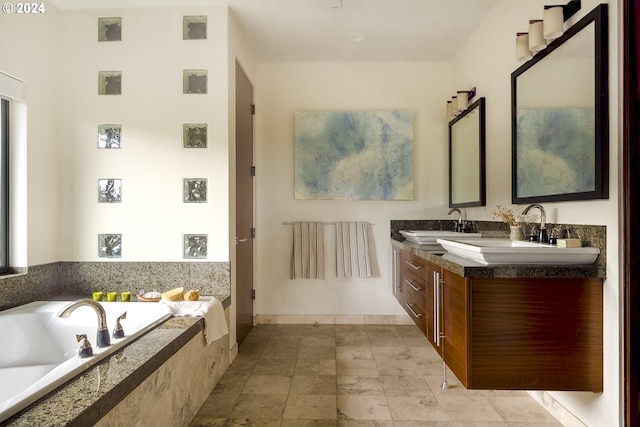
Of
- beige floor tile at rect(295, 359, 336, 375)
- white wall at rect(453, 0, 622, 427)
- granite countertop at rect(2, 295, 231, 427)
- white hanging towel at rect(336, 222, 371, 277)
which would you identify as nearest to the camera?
granite countertop at rect(2, 295, 231, 427)

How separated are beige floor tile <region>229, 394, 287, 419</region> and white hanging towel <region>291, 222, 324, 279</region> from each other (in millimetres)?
1392

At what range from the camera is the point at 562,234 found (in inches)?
68.2

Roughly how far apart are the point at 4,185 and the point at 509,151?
3.22 m

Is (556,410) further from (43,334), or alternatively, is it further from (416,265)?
(43,334)

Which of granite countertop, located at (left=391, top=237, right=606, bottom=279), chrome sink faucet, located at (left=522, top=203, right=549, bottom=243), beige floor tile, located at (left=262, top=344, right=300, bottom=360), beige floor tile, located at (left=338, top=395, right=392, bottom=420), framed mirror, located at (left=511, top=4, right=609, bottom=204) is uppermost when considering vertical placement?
framed mirror, located at (left=511, top=4, right=609, bottom=204)

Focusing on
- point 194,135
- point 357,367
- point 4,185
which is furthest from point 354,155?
point 4,185

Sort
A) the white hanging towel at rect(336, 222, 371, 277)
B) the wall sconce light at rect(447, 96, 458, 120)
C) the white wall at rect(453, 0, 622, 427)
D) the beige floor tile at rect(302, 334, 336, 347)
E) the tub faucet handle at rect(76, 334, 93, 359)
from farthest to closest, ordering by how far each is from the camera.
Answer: the white hanging towel at rect(336, 222, 371, 277) < the wall sconce light at rect(447, 96, 458, 120) < the beige floor tile at rect(302, 334, 336, 347) < the white wall at rect(453, 0, 622, 427) < the tub faucet handle at rect(76, 334, 93, 359)

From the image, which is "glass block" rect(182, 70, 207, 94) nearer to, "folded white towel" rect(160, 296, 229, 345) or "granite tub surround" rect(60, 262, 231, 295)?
"granite tub surround" rect(60, 262, 231, 295)

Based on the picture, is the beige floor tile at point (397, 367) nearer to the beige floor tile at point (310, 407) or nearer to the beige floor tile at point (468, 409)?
the beige floor tile at point (468, 409)

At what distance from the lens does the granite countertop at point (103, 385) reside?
3.16 ft

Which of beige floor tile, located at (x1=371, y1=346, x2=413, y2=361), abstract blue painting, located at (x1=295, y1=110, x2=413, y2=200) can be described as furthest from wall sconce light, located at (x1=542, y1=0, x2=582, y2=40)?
beige floor tile, located at (x1=371, y1=346, x2=413, y2=361)

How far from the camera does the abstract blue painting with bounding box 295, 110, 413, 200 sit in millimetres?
3400

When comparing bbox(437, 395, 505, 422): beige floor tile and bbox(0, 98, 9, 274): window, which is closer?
bbox(437, 395, 505, 422): beige floor tile

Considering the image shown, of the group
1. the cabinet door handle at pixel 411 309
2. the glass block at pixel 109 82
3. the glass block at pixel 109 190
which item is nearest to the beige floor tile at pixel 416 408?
the cabinet door handle at pixel 411 309
